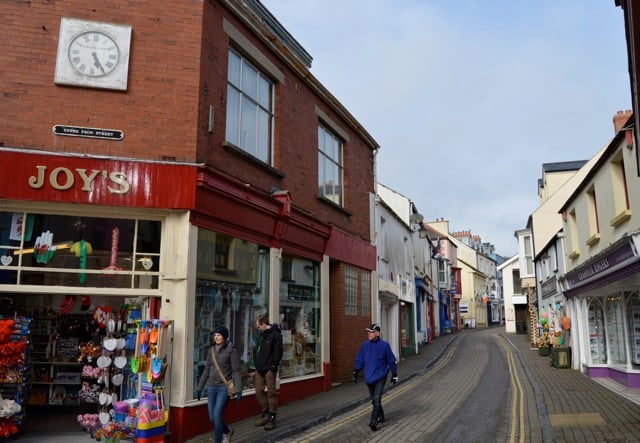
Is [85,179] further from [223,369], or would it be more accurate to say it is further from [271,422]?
[271,422]

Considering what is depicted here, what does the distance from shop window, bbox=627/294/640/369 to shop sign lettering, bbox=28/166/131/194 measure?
491 inches

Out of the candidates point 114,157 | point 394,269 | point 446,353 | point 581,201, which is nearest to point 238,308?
point 114,157

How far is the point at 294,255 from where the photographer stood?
12.7m

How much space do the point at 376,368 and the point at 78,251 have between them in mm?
5173

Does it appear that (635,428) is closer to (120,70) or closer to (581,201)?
(581,201)

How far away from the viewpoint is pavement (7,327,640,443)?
27.8 ft

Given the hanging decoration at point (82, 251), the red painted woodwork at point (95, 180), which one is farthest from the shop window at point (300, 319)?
the hanging decoration at point (82, 251)

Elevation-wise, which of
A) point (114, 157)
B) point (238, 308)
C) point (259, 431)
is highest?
point (114, 157)

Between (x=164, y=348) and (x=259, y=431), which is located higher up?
(x=164, y=348)

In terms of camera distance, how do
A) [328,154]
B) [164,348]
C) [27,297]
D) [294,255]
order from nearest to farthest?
[164,348] < [27,297] < [294,255] < [328,154]

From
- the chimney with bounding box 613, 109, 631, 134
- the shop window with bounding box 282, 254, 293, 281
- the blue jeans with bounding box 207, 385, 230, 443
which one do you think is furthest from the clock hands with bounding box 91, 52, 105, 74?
the chimney with bounding box 613, 109, 631, 134

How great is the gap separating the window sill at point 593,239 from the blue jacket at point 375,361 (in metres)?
7.47

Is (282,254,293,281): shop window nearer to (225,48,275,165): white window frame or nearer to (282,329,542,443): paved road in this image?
(225,48,275,165): white window frame

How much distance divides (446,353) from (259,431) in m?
18.5
